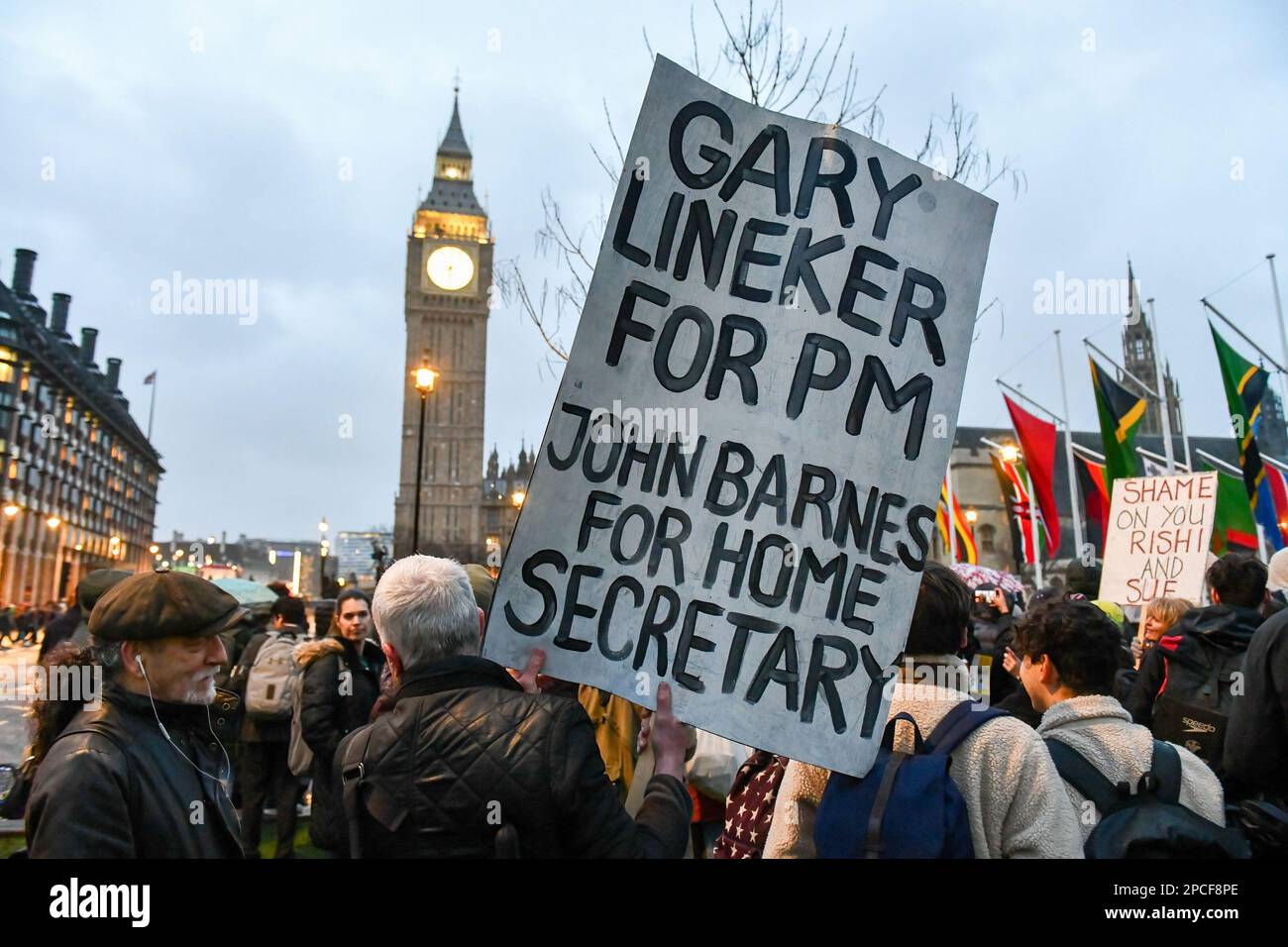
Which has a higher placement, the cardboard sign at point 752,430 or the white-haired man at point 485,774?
the cardboard sign at point 752,430

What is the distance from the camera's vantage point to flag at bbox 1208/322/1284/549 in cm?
1114

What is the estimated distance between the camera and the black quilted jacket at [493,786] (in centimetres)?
227

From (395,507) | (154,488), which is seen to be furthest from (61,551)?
(154,488)

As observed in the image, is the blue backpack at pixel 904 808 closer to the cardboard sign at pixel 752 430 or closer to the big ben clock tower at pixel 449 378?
the cardboard sign at pixel 752 430

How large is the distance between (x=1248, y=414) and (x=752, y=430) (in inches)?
463

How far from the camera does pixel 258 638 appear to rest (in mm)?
7883

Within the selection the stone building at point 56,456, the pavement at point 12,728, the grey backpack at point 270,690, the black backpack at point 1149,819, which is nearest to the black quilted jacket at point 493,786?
the black backpack at point 1149,819

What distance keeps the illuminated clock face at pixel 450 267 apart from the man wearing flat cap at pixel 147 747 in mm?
93305

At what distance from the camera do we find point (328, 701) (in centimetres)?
591

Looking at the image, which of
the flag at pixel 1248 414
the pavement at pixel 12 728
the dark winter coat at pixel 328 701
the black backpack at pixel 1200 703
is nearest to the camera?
the black backpack at pixel 1200 703

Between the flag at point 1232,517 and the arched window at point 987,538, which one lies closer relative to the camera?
the flag at point 1232,517

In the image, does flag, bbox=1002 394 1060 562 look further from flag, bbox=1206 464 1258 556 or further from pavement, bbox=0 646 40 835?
pavement, bbox=0 646 40 835
